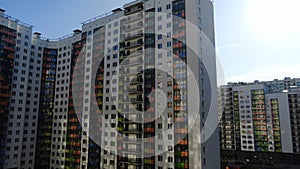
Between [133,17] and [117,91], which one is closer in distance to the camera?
[133,17]

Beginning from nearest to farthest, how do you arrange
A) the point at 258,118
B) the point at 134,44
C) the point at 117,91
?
the point at 134,44 → the point at 117,91 → the point at 258,118

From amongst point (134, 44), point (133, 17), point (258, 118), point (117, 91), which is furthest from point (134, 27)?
point (258, 118)

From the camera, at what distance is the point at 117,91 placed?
67500mm

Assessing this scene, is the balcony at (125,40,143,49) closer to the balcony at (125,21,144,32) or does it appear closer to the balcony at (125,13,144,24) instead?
the balcony at (125,21,144,32)

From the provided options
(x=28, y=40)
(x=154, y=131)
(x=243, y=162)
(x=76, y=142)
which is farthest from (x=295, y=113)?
(x=28, y=40)

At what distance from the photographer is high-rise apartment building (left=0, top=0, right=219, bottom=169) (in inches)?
2110

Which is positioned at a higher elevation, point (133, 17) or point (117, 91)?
point (133, 17)

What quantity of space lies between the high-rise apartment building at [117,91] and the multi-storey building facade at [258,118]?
71436 mm

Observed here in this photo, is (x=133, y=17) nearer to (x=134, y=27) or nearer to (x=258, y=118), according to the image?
(x=134, y=27)

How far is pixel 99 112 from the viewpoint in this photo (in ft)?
231

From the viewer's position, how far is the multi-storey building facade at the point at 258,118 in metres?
108

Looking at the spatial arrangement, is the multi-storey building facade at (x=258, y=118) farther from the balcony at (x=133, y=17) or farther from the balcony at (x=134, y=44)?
the balcony at (x=133, y=17)

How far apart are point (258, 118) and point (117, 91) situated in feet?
284

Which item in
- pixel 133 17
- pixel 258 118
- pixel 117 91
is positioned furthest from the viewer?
pixel 258 118
